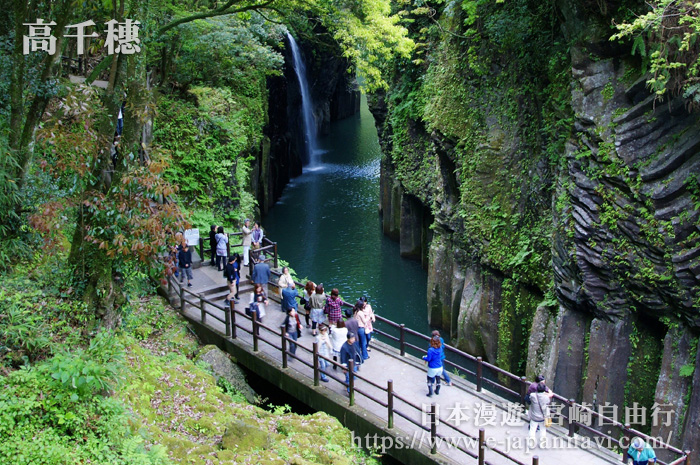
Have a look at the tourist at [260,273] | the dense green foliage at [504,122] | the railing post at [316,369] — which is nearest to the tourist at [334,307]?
the railing post at [316,369]

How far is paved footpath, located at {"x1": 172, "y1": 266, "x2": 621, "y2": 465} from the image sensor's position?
37.9 ft

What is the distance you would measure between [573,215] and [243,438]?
983cm

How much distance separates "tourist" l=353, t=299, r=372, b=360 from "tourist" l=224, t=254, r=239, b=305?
4.07 metres

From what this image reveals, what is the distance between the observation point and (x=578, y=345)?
15.5 m

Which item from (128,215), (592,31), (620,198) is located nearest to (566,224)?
(620,198)

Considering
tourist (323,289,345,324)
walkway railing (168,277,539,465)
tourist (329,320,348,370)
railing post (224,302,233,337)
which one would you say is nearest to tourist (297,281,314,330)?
tourist (323,289,345,324)

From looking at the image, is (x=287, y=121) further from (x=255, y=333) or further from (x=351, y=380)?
(x=351, y=380)

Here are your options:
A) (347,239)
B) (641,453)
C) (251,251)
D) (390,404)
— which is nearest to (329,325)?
(390,404)

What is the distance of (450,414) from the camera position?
497 inches

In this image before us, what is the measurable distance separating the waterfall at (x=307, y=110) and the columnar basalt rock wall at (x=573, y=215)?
985 inches

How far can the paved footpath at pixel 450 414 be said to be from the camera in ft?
37.9

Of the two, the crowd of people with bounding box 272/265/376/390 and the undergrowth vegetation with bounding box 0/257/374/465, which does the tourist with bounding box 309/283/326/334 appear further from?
the undergrowth vegetation with bounding box 0/257/374/465

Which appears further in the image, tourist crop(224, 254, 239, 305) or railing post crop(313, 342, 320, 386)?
tourist crop(224, 254, 239, 305)

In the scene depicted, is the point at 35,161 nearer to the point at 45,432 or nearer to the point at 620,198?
the point at 45,432
